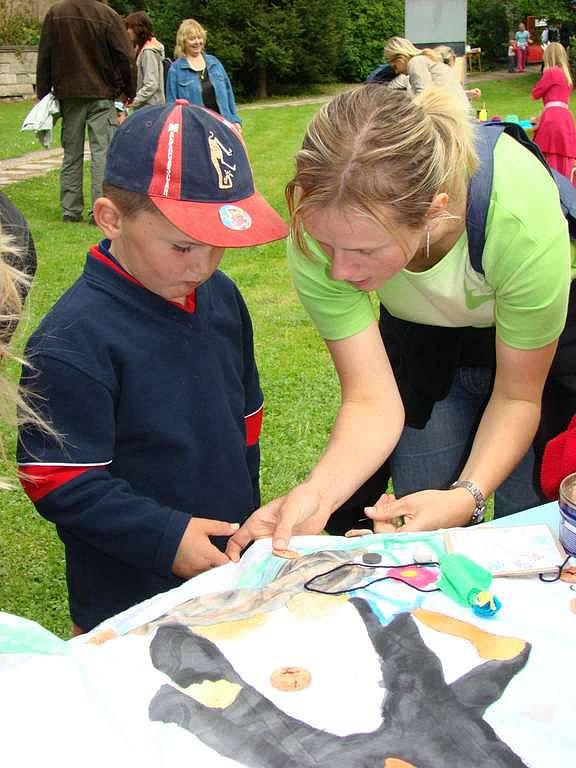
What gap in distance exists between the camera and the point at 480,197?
1790mm

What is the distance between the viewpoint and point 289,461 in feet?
12.0

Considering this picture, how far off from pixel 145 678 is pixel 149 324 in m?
0.78

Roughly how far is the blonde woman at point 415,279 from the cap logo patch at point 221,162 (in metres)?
0.12

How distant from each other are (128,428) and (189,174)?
49 centimetres

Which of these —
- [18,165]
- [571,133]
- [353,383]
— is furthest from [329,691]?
[18,165]

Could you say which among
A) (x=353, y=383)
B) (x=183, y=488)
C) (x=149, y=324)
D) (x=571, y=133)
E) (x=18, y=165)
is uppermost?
(x=149, y=324)

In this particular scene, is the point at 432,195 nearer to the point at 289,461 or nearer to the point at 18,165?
the point at 289,461

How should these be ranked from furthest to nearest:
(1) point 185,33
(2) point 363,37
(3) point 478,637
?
(2) point 363,37 < (1) point 185,33 < (3) point 478,637

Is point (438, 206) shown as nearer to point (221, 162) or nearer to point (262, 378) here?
point (221, 162)

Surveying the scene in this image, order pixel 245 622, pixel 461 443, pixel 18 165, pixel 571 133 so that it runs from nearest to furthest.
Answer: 1. pixel 245 622
2. pixel 461 443
3. pixel 571 133
4. pixel 18 165

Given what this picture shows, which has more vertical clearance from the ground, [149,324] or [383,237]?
[383,237]

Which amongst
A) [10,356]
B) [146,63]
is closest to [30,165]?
[146,63]

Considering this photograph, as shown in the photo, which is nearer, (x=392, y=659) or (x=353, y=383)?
(x=392, y=659)

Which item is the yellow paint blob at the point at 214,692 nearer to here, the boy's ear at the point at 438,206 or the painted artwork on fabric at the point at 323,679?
the painted artwork on fabric at the point at 323,679
